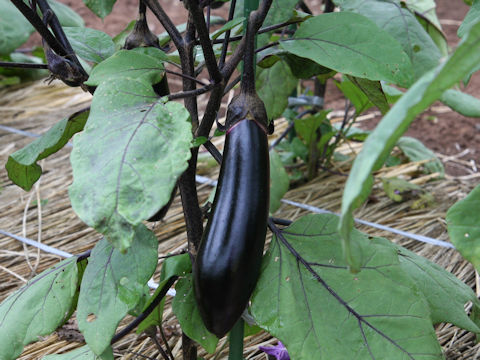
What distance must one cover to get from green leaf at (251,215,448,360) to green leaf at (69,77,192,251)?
0.68 feet

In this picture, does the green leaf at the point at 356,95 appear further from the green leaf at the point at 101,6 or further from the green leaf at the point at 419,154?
the green leaf at the point at 101,6

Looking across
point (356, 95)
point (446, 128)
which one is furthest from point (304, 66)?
point (446, 128)

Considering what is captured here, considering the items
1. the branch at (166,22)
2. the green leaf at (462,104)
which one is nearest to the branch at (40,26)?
the branch at (166,22)

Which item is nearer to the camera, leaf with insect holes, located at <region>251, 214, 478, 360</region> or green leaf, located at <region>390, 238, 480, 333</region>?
leaf with insect holes, located at <region>251, 214, 478, 360</region>

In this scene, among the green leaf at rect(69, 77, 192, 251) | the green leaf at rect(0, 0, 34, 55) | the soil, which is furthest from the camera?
the soil

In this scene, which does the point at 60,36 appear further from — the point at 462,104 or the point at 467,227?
the point at 462,104

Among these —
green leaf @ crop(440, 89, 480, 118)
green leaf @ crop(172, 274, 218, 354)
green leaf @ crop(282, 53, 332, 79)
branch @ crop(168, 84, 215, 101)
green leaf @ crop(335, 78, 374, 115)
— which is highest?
branch @ crop(168, 84, 215, 101)

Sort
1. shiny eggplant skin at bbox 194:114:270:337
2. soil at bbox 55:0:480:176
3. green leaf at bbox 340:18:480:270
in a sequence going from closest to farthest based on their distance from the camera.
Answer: green leaf at bbox 340:18:480:270, shiny eggplant skin at bbox 194:114:270:337, soil at bbox 55:0:480:176

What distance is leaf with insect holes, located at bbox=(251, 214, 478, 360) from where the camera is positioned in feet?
1.78

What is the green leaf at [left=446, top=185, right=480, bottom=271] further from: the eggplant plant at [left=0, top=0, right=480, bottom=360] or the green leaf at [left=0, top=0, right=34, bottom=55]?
the green leaf at [left=0, top=0, right=34, bottom=55]

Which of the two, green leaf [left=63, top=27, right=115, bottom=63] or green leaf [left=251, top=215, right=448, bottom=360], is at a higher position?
green leaf [left=63, top=27, right=115, bottom=63]

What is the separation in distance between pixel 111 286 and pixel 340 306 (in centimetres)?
25

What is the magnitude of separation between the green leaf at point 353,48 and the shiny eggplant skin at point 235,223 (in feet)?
0.35

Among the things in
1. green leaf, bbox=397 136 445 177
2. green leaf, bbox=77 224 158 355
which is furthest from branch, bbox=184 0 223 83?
green leaf, bbox=397 136 445 177
